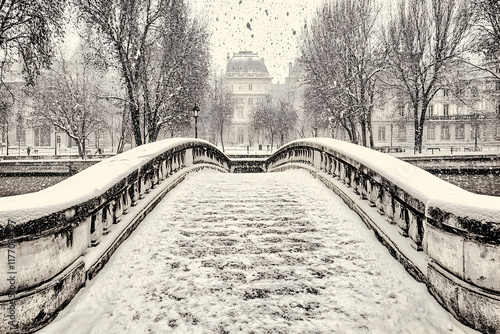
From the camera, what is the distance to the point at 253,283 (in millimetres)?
3404

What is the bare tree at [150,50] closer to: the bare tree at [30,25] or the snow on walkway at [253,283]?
the bare tree at [30,25]

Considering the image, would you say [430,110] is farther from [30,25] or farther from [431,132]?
[30,25]

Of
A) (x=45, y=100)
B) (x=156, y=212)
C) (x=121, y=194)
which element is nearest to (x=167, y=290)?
(x=121, y=194)

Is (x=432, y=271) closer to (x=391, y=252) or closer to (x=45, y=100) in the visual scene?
(x=391, y=252)

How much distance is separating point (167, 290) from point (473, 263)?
2.55 m

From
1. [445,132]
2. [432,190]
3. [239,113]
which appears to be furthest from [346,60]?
[239,113]

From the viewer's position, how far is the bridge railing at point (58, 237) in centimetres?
257

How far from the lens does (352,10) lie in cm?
2288

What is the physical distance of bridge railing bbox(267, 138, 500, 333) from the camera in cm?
259

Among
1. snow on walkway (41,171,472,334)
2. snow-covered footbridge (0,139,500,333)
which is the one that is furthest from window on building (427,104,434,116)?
snow on walkway (41,171,472,334)

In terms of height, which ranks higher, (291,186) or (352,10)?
(352,10)

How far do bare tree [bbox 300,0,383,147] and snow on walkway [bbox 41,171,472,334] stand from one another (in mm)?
19047

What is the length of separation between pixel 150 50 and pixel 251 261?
55.5ft

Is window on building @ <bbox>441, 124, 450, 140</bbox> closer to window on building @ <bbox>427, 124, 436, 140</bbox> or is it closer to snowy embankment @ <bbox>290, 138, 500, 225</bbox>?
window on building @ <bbox>427, 124, 436, 140</bbox>
